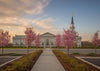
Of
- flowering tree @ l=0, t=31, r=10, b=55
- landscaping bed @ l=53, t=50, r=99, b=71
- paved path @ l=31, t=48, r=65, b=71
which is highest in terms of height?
flowering tree @ l=0, t=31, r=10, b=55

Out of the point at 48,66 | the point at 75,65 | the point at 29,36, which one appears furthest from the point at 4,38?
the point at 75,65

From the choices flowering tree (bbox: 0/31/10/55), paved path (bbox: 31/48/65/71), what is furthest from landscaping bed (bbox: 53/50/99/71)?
flowering tree (bbox: 0/31/10/55)

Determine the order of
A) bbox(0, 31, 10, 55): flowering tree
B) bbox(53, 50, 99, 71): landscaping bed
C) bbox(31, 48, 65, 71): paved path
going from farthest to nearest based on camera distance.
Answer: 1. bbox(0, 31, 10, 55): flowering tree
2. bbox(31, 48, 65, 71): paved path
3. bbox(53, 50, 99, 71): landscaping bed

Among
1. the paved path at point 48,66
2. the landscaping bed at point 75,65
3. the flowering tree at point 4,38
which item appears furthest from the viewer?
the flowering tree at point 4,38

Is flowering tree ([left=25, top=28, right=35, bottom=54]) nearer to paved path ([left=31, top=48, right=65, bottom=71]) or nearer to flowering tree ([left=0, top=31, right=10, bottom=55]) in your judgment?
flowering tree ([left=0, top=31, right=10, bottom=55])

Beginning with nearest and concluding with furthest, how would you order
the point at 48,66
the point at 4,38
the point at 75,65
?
the point at 75,65 < the point at 48,66 < the point at 4,38

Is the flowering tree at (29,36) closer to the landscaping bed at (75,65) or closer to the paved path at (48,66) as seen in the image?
the paved path at (48,66)

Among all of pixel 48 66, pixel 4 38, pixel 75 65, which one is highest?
pixel 4 38

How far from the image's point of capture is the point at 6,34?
16219 millimetres

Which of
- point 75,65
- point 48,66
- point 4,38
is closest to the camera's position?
point 75,65

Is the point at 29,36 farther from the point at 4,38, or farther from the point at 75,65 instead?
the point at 75,65

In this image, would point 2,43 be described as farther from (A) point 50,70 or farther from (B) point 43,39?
(B) point 43,39

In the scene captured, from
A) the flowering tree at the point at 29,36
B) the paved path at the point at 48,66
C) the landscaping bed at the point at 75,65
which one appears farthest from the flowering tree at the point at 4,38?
the landscaping bed at the point at 75,65

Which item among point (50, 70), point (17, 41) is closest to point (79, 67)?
point (50, 70)
